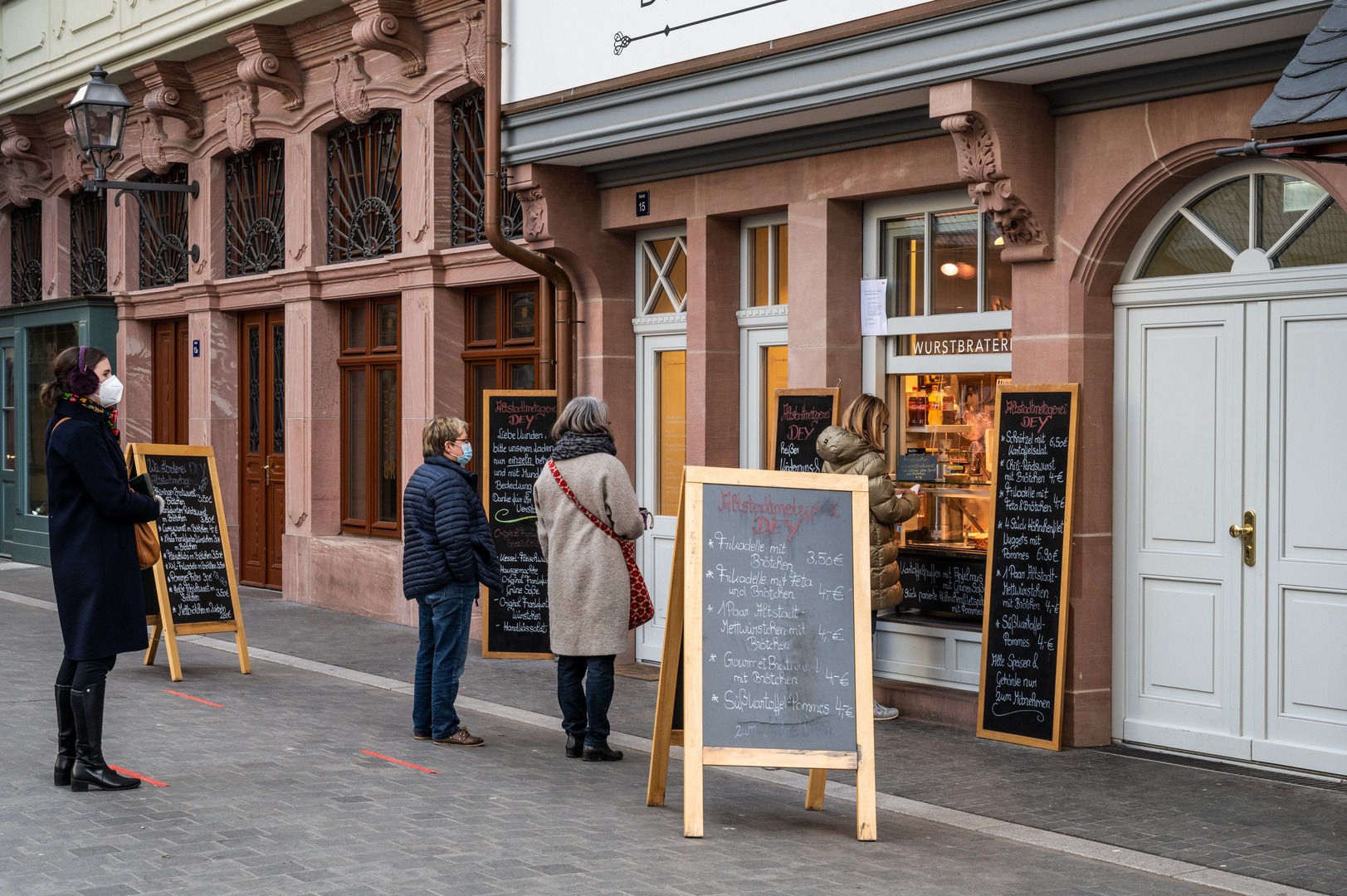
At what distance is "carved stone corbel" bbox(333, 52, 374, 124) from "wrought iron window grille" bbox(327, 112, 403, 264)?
0.19 metres

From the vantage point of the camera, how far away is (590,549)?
7.58m

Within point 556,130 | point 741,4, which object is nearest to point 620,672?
point 556,130

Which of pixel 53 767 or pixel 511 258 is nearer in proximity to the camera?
pixel 53 767

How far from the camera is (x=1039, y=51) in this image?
24.2ft

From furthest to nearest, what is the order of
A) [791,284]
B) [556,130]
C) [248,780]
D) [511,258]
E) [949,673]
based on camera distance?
[511,258], [556,130], [791,284], [949,673], [248,780]

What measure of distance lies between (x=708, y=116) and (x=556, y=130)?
1536mm

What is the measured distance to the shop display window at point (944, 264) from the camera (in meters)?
8.92

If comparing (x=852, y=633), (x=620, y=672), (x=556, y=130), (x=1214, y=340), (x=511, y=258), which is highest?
(x=556, y=130)

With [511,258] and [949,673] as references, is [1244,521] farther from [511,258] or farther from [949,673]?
[511,258]

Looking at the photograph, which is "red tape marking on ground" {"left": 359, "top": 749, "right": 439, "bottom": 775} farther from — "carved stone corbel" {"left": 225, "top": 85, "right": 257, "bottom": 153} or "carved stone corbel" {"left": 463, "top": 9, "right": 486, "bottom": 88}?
"carved stone corbel" {"left": 225, "top": 85, "right": 257, "bottom": 153}

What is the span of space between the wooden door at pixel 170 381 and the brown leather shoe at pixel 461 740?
10.1 metres

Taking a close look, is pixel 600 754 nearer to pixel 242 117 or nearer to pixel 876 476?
pixel 876 476

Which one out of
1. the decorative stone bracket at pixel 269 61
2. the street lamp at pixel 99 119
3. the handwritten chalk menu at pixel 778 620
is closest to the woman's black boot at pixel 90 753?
the handwritten chalk menu at pixel 778 620

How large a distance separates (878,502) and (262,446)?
9.01 m
